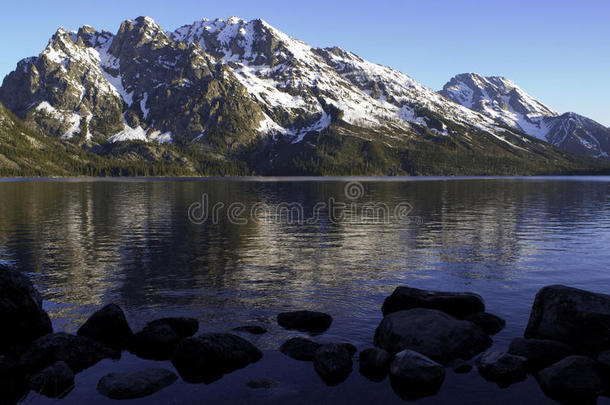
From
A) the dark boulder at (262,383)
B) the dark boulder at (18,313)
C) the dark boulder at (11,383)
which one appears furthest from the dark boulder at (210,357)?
the dark boulder at (18,313)

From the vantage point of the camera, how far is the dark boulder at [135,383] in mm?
17594

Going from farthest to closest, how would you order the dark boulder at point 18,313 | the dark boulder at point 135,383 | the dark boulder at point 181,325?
the dark boulder at point 181,325 → the dark boulder at point 18,313 → the dark boulder at point 135,383

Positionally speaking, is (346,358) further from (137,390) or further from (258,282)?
(258,282)

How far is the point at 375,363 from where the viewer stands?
1970cm

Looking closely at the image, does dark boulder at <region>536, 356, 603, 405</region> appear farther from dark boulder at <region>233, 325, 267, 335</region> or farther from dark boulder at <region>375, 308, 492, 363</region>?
dark boulder at <region>233, 325, 267, 335</region>

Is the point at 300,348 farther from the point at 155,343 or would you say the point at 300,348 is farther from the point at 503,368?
the point at 503,368

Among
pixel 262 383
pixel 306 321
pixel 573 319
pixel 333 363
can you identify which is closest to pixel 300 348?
pixel 333 363

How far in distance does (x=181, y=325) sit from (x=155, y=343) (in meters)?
2.10

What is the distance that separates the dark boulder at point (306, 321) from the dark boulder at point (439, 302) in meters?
4.19

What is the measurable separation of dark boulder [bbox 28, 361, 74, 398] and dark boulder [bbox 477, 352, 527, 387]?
1727 centimetres

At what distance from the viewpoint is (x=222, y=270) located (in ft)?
126

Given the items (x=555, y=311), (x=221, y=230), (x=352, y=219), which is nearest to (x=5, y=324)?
(x=555, y=311)

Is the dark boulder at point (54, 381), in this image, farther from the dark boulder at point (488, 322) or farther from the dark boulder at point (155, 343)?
the dark boulder at point (488, 322)

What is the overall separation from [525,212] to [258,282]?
220ft
